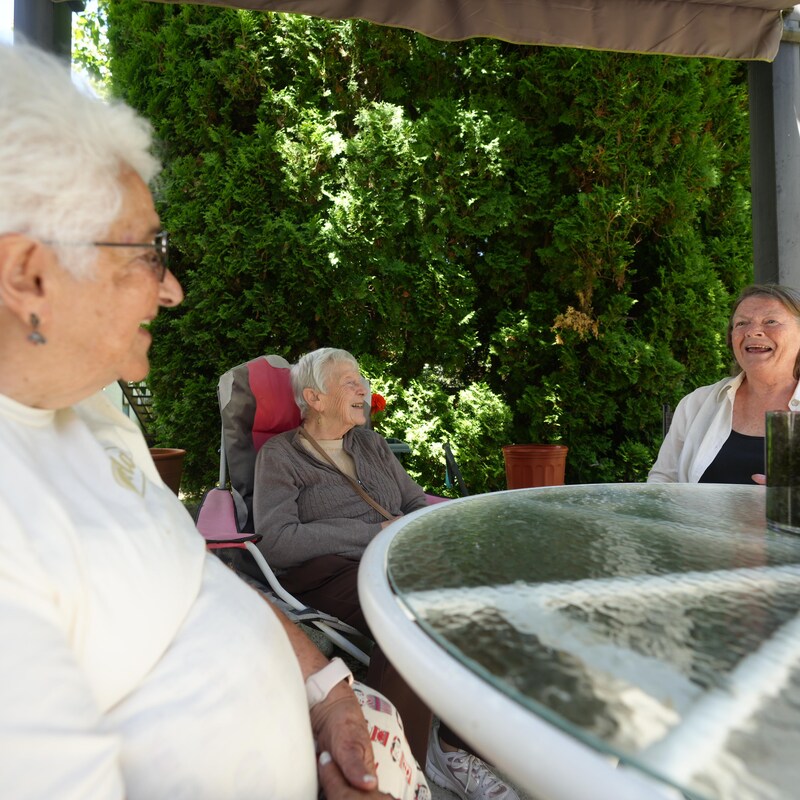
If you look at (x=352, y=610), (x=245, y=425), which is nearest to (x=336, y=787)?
(x=352, y=610)

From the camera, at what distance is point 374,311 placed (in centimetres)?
550

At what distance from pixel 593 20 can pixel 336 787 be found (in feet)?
10.2

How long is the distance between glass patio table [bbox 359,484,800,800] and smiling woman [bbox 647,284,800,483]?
1.32 m

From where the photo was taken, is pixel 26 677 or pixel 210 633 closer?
pixel 26 677

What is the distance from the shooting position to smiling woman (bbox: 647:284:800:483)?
248 centimetres

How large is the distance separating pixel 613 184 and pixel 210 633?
5.27 meters

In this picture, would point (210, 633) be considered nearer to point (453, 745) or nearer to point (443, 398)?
point (453, 745)

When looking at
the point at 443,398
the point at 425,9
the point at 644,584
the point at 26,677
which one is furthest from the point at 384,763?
the point at 443,398

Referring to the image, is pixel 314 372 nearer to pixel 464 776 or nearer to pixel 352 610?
pixel 352 610

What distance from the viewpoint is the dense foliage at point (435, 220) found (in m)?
5.27

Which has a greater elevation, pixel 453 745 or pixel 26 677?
pixel 26 677

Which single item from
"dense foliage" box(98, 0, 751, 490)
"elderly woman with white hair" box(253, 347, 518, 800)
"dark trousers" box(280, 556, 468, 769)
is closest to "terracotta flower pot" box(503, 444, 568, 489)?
"dense foliage" box(98, 0, 751, 490)

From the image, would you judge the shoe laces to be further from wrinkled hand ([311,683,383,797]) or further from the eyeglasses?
the eyeglasses

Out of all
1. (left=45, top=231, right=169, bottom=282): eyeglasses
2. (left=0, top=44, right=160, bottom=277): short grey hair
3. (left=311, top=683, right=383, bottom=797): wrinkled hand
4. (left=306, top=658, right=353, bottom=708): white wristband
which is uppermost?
(left=0, top=44, right=160, bottom=277): short grey hair
